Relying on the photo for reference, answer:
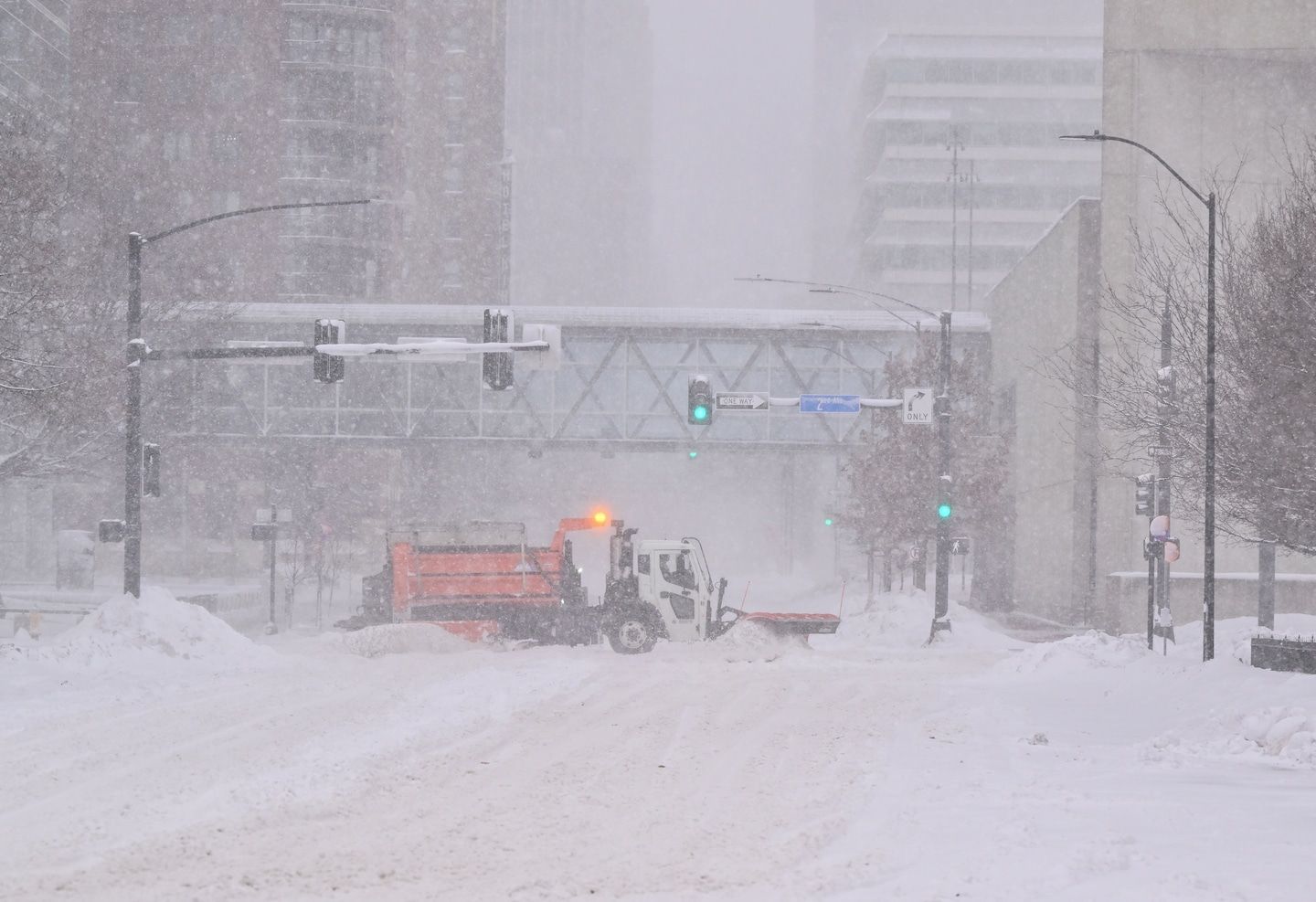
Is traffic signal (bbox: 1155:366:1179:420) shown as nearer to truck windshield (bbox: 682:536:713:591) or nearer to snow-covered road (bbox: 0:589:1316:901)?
snow-covered road (bbox: 0:589:1316:901)

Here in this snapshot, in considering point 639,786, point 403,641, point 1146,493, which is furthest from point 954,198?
point 639,786

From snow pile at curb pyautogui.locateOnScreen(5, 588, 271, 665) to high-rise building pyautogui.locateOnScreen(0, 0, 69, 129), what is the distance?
49.9 meters

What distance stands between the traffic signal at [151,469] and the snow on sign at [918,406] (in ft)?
56.0

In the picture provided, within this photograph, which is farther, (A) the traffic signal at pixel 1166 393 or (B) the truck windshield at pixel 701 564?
(B) the truck windshield at pixel 701 564

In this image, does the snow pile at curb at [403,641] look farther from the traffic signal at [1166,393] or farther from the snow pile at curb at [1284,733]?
the snow pile at curb at [1284,733]

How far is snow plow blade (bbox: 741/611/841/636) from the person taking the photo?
30641 mm

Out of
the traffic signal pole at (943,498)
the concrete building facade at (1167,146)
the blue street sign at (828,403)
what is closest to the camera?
the traffic signal pole at (943,498)

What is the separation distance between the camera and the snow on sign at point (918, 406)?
113 ft

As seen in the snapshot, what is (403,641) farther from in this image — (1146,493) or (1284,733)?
(1284,733)

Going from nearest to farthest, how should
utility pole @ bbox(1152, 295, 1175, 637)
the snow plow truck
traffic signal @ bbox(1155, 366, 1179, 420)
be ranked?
traffic signal @ bbox(1155, 366, 1179, 420) < utility pole @ bbox(1152, 295, 1175, 637) < the snow plow truck

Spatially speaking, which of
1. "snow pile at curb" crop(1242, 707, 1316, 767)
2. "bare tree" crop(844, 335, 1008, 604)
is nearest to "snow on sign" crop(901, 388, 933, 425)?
"bare tree" crop(844, 335, 1008, 604)

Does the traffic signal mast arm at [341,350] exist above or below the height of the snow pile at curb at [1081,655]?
above

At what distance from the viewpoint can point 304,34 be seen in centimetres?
8875

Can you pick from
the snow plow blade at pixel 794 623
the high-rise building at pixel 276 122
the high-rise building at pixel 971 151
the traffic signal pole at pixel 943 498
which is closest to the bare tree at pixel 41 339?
the snow plow blade at pixel 794 623
